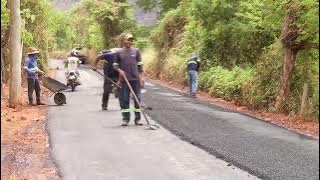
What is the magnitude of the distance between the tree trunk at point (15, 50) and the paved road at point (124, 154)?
328cm

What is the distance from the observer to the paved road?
24.8ft

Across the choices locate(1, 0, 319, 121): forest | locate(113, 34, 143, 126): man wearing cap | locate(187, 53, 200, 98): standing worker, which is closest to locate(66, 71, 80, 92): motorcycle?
locate(1, 0, 319, 121): forest

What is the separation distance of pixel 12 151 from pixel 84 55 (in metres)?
45.6

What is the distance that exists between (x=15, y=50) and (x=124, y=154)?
26.7 feet

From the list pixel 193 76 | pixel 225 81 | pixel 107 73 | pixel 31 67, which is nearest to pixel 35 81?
pixel 31 67

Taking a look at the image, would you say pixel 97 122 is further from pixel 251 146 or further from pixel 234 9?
pixel 234 9

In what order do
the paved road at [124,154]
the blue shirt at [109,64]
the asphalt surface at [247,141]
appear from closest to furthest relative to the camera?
the paved road at [124,154], the asphalt surface at [247,141], the blue shirt at [109,64]

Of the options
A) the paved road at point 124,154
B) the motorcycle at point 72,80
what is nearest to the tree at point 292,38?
the paved road at point 124,154

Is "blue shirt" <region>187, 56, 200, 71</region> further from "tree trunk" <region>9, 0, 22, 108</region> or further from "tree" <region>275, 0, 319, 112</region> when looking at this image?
"tree trunk" <region>9, 0, 22, 108</region>

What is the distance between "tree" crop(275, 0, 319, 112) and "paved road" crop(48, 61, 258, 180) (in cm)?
516

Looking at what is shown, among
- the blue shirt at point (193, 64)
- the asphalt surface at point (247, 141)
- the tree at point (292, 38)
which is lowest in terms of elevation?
the asphalt surface at point (247, 141)

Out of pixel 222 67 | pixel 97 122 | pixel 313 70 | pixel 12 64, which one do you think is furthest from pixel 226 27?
pixel 97 122

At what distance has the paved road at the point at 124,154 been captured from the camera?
756cm

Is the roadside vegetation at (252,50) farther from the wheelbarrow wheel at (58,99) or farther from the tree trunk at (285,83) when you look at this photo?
the wheelbarrow wheel at (58,99)
